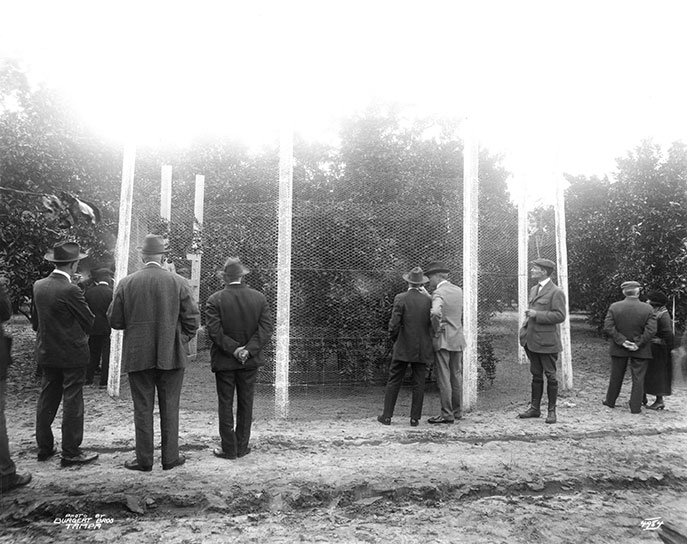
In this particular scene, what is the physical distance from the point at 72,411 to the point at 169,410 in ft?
2.85

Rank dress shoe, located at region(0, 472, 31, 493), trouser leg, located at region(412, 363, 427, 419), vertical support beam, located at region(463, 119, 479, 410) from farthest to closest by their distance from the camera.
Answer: vertical support beam, located at region(463, 119, 479, 410) < trouser leg, located at region(412, 363, 427, 419) < dress shoe, located at region(0, 472, 31, 493)

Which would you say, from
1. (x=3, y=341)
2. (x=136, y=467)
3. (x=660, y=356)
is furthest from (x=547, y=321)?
(x=3, y=341)

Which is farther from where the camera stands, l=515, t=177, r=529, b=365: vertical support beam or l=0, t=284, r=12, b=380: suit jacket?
l=515, t=177, r=529, b=365: vertical support beam

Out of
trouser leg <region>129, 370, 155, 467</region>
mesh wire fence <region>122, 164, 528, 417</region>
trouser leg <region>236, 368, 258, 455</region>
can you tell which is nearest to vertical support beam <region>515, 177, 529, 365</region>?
mesh wire fence <region>122, 164, 528, 417</region>

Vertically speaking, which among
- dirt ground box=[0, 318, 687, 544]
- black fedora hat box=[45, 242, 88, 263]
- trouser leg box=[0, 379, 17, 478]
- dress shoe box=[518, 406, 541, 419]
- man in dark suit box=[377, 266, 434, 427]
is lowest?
dirt ground box=[0, 318, 687, 544]

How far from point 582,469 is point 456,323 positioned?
7.39 ft

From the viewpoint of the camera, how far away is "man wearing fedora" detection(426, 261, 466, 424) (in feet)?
A: 20.0

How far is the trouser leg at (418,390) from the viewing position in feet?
19.4

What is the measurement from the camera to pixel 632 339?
22.7ft

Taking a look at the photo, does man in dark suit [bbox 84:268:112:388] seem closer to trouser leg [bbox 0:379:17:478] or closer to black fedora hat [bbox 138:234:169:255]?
black fedora hat [bbox 138:234:169:255]

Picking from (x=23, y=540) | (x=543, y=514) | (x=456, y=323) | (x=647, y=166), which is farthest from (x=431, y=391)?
(x=647, y=166)

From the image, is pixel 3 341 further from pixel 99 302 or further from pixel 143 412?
pixel 99 302

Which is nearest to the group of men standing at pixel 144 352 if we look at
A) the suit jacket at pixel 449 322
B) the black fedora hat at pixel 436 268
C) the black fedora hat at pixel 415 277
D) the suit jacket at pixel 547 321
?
the black fedora hat at pixel 415 277

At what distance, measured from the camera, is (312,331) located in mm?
7012
